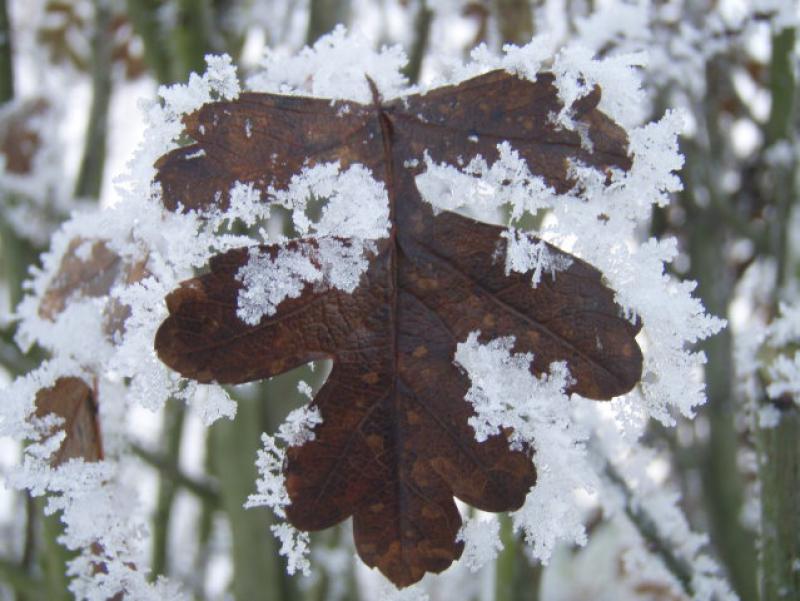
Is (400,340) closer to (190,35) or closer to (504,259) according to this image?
(504,259)

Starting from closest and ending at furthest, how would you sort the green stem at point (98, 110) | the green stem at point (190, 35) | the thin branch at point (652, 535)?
the thin branch at point (652, 535) < the green stem at point (190, 35) < the green stem at point (98, 110)

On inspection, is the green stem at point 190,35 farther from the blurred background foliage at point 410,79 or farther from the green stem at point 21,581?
the green stem at point 21,581

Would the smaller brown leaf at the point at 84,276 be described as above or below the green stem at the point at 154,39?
below

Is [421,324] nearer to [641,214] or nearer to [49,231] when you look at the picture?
[641,214]

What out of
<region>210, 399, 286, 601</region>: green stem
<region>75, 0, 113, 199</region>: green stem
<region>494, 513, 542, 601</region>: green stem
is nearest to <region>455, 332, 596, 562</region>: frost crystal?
<region>494, 513, 542, 601</region>: green stem

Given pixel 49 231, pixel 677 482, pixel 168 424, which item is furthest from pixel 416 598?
pixel 168 424

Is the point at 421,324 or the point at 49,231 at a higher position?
the point at 49,231

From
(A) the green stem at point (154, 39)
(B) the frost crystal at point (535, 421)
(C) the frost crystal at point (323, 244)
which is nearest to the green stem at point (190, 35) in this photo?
(A) the green stem at point (154, 39)
